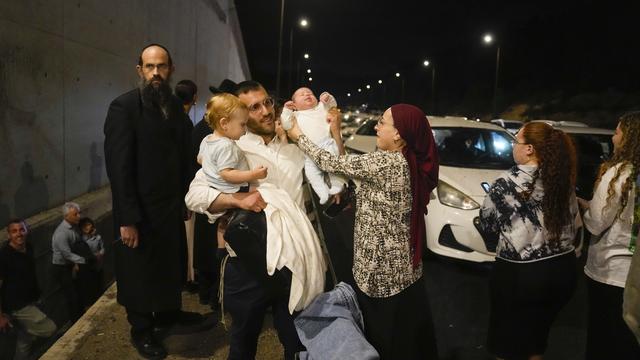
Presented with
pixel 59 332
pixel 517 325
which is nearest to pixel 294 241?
pixel 517 325

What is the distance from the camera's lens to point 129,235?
328 cm

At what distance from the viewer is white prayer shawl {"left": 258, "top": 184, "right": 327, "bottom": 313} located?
2387mm

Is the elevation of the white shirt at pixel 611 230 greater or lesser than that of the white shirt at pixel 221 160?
lesser

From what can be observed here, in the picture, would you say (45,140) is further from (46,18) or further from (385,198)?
(385,198)

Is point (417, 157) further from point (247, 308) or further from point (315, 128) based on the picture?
point (247, 308)

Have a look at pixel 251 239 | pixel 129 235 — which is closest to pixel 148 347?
pixel 129 235

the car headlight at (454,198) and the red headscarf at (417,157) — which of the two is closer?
the red headscarf at (417,157)

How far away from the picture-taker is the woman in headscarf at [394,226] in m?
2.53

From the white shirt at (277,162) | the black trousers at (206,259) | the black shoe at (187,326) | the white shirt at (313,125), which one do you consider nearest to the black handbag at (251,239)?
the white shirt at (277,162)

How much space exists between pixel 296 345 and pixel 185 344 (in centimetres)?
134

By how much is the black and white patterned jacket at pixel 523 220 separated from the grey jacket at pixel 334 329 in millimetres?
1181

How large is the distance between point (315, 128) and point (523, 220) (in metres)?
1.40

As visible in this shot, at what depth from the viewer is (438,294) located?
5230 millimetres

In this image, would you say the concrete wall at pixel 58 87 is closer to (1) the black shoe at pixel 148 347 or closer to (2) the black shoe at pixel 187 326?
(2) the black shoe at pixel 187 326
